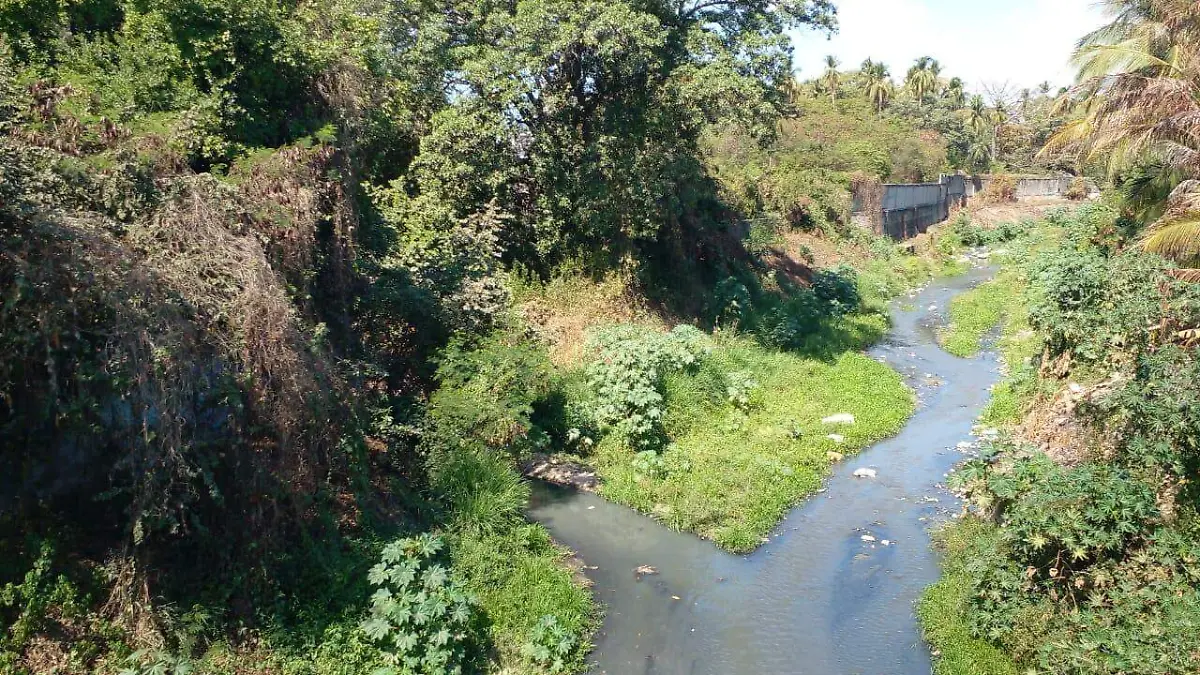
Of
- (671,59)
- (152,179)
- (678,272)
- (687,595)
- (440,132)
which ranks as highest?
Result: (671,59)

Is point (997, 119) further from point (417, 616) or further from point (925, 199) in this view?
point (417, 616)

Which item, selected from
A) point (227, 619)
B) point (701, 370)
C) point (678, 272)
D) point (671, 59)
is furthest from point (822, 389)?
point (227, 619)

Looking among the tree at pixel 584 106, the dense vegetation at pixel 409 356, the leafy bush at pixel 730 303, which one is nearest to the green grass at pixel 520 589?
the dense vegetation at pixel 409 356

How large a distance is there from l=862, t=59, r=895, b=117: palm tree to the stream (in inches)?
1771

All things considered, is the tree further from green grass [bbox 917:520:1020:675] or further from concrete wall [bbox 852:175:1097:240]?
concrete wall [bbox 852:175:1097:240]

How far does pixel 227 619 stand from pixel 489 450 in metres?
3.96

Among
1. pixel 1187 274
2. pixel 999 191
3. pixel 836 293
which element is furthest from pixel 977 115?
pixel 1187 274

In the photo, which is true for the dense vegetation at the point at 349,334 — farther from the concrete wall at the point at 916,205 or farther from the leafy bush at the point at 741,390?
the concrete wall at the point at 916,205

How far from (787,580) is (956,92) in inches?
2353

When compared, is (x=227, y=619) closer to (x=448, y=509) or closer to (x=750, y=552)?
(x=448, y=509)

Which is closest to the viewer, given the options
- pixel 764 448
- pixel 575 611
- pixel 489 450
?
pixel 575 611

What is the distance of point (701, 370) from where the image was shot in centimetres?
1305

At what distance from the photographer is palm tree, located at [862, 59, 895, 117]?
5269 centimetres

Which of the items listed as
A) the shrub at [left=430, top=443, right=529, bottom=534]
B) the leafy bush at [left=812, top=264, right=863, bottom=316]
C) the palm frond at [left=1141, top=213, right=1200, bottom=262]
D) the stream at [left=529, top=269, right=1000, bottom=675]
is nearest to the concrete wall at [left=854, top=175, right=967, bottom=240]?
the leafy bush at [left=812, top=264, right=863, bottom=316]
